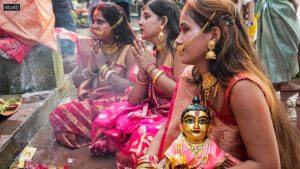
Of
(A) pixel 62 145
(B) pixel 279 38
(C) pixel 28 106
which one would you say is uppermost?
(B) pixel 279 38

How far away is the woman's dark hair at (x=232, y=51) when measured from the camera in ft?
5.94

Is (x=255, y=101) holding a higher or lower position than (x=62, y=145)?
higher

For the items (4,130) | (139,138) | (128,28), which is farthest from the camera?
(128,28)

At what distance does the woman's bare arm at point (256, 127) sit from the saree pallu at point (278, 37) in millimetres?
3986

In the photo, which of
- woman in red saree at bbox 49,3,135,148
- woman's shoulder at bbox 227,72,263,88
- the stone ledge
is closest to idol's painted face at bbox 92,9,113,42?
woman in red saree at bbox 49,3,135,148

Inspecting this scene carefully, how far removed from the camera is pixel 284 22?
17.8 feet

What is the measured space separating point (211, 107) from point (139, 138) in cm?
93

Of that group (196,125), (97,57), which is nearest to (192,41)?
(196,125)

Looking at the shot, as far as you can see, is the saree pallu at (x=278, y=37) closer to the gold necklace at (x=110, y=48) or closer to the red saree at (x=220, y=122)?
the gold necklace at (x=110, y=48)

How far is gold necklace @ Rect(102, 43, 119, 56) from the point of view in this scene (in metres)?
4.05

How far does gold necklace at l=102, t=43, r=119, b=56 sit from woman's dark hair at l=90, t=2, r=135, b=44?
3.3 inches

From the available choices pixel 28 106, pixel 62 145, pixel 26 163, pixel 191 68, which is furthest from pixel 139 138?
pixel 28 106

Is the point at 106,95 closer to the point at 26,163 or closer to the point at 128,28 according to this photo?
the point at 128,28

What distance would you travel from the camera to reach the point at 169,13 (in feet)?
9.94
